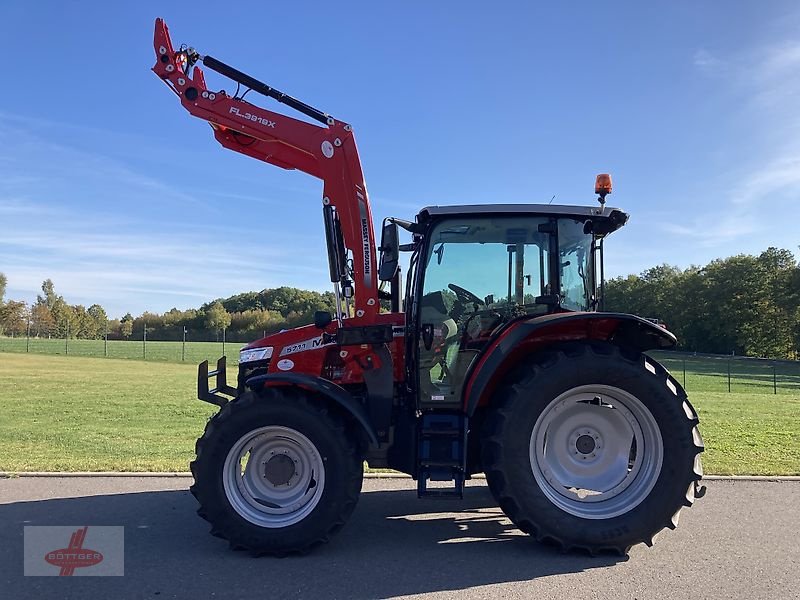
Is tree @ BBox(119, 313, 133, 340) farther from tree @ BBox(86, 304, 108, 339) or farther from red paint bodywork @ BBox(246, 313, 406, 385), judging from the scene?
red paint bodywork @ BBox(246, 313, 406, 385)

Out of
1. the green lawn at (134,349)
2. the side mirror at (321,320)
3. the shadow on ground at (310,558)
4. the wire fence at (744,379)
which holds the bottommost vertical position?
the wire fence at (744,379)

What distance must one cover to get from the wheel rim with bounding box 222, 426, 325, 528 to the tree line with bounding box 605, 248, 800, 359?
2238 inches

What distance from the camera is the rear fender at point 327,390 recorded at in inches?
169

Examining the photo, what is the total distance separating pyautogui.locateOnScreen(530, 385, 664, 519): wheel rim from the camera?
14.1ft

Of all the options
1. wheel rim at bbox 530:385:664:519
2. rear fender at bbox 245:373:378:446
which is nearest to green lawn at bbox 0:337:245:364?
rear fender at bbox 245:373:378:446

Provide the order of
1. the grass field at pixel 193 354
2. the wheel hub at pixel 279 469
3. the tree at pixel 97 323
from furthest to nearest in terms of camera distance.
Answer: the tree at pixel 97 323 → the grass field at pixel 193 354 → the wheel hub at pixel 279 469

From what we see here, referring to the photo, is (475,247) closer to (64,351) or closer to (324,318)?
(324,318)

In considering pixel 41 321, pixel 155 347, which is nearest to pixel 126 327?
pixel 41 321

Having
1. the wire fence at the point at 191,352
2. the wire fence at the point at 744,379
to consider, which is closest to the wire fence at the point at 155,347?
the wire fence at the point at 191,352

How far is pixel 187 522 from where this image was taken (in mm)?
4855

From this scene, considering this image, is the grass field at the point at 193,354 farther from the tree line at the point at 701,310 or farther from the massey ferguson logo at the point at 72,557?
the massey ferguson logo at the point at 72,557

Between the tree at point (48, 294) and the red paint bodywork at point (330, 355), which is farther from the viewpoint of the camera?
the tree at point (48, 294)

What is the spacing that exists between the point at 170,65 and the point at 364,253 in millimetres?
2302

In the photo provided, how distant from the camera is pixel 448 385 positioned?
464 centimetres
